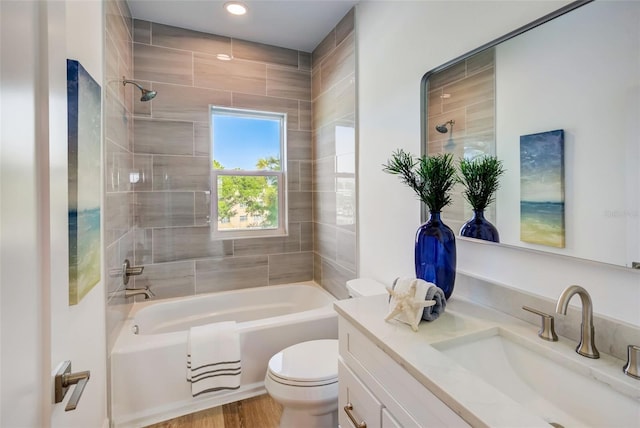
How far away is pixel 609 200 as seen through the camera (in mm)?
861

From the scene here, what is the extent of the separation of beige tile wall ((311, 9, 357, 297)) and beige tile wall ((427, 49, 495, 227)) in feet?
2.65

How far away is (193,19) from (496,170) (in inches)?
96.7

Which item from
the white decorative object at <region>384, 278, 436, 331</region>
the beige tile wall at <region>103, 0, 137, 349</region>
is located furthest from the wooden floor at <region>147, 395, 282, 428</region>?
the white decorative object at <region>384, 278, 436, 331</region>

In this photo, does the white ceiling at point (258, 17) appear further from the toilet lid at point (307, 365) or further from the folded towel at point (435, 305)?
the toilet lid at point (307, 365)

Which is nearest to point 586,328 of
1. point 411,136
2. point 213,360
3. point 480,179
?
point 480,179

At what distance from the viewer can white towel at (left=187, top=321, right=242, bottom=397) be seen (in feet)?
5.79

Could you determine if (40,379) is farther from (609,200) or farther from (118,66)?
(118,66)

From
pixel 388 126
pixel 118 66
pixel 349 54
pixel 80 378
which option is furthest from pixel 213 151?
pixel 80 378

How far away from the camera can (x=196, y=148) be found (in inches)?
102

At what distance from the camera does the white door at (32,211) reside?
524mm

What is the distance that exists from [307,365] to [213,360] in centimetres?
60

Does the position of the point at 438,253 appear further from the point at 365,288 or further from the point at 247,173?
the point at 247,173

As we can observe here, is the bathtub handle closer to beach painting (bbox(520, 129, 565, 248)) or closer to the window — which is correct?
the window

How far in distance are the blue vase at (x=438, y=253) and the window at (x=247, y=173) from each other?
1.87m
